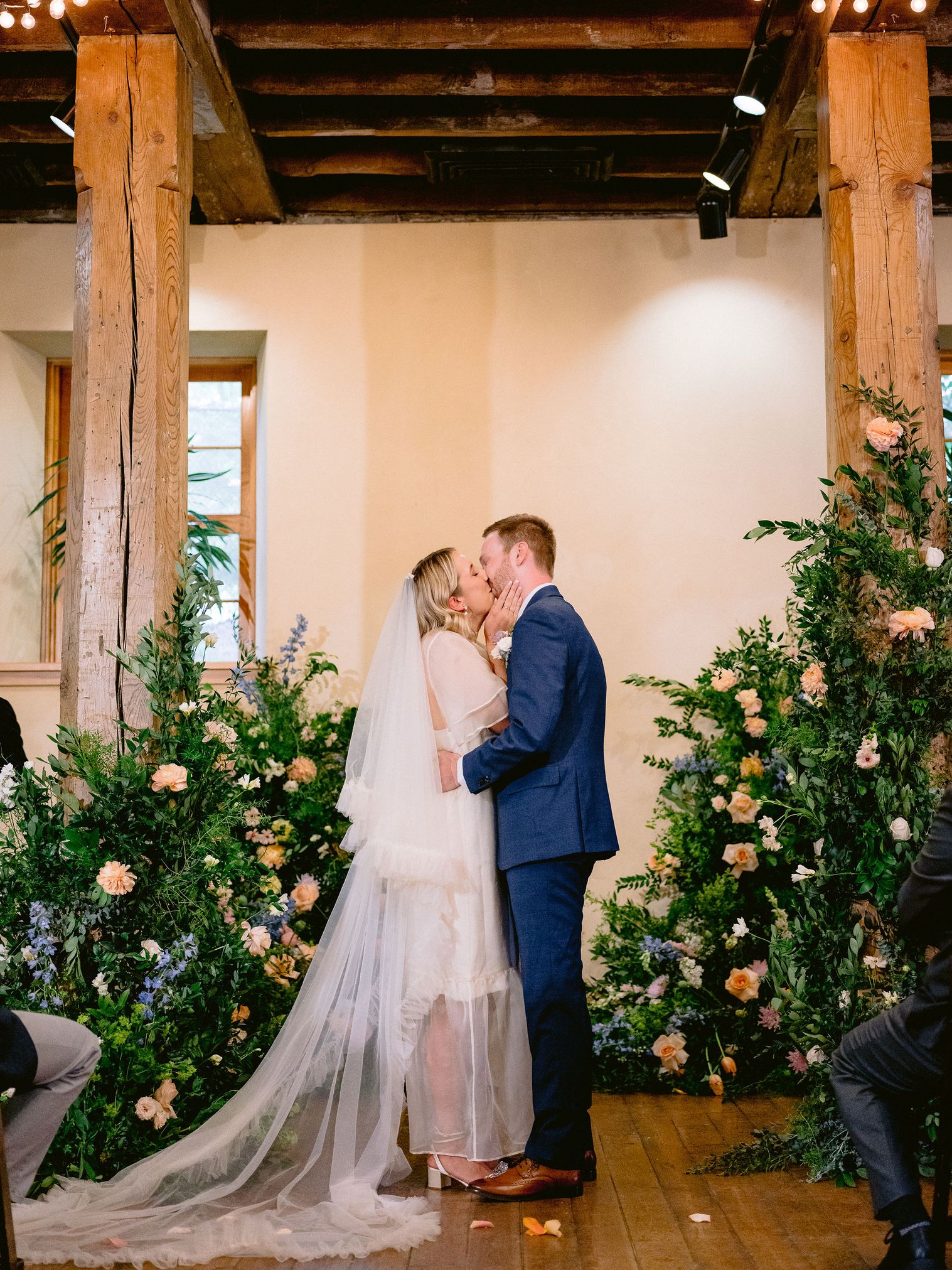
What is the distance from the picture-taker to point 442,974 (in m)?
3.16

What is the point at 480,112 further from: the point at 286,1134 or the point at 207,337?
the point at 286,1134

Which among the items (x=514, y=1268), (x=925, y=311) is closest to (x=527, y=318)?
(x=925, y=311)

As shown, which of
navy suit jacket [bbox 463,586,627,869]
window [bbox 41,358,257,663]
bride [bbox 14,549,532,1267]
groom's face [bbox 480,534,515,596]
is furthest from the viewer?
window [bbox 41,358,257,663]

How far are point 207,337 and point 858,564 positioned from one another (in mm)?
3370

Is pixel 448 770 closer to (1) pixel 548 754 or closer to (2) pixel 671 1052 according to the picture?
(1) pixel 548 754

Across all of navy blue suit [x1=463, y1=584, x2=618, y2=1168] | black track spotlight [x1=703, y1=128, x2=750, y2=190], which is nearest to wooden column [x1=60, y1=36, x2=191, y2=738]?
navy blue suit [x1=463, y1=584, x2=618, y2=1168]

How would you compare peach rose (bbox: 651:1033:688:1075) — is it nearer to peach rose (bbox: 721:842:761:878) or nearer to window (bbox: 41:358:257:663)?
peach rose (bbox: 721:842:761:878)

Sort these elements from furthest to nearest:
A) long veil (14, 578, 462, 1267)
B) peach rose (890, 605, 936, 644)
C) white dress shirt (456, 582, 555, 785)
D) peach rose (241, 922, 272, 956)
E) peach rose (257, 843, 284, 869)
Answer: peach rose (257, 843, 284, 869) < peach rose (241, 922, 272, 956) < white dress shirt (456, 582, 555, 785) < peach rose (890, 605, 936, 644) < long veil (14, 578, 462, 1267)

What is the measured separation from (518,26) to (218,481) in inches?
97.0

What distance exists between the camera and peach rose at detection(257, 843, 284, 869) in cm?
395

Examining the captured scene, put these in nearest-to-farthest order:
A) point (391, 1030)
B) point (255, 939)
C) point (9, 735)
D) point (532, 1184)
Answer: point (532, 1184)
point (391, 1030)
point (255, 939)
point (9, 735)

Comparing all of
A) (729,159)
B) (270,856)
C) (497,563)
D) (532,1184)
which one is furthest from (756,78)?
(532,1184)

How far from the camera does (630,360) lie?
5152 millimetres

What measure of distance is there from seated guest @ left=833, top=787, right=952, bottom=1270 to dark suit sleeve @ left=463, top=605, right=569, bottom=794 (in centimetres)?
111
